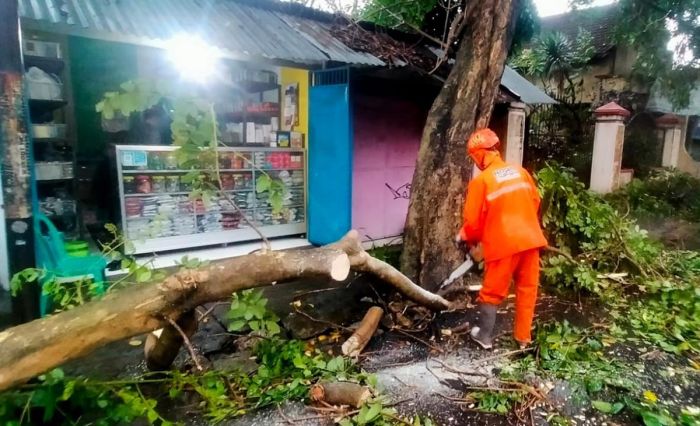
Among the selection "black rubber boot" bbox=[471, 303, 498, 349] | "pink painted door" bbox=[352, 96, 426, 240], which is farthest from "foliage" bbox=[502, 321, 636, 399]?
"pink painted door" bbox=[352, 96, 426, 240]

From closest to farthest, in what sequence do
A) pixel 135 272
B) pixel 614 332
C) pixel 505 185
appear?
pixel 135 272 < pixel 505 185 < pixel 614 332

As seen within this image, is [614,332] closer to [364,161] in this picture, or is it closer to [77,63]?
[364,161]

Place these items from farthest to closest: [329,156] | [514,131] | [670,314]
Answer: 1. [514,131]
2. [329,156]
3. [670,314]

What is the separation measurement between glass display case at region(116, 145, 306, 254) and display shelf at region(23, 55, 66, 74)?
4.68 feet

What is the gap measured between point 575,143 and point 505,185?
1049cm

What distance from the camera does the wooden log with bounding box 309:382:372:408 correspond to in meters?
2.75

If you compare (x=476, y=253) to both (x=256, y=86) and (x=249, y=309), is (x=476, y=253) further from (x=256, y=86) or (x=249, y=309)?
(x=256, y=86)

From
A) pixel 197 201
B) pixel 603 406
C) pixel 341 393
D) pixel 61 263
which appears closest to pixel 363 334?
pixel 341 393

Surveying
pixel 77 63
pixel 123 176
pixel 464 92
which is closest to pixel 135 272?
pixel 123 176

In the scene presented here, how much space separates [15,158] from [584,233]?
6080mm

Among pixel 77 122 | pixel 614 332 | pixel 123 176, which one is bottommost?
pixel 614 332

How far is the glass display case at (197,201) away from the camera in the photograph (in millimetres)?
5453

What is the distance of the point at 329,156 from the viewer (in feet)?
20.6

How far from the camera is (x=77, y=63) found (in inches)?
250
